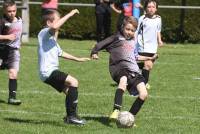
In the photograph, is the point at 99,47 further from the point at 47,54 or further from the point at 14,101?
the point at 14,101

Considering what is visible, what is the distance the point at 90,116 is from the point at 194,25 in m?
13.5

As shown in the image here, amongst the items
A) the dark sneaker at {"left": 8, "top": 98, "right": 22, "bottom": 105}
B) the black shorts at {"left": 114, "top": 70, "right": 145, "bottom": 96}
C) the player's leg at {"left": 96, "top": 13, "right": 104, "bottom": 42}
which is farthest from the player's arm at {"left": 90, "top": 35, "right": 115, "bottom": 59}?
the player's leg at {"left": 96, "top": 13, "right": 104, "bottom": 42}

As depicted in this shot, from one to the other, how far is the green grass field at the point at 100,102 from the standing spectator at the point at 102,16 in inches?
140

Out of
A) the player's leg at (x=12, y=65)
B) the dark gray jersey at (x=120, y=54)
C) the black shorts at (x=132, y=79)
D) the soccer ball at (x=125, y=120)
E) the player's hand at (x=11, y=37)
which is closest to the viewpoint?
the soccer ball at (x=125, y=120)

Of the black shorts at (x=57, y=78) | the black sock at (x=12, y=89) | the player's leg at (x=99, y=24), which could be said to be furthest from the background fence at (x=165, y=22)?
the black shorts at (x=57, y=78)

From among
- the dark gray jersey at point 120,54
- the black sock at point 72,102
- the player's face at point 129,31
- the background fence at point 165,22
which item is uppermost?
the player's face at point 129,31

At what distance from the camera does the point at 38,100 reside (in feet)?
35.9

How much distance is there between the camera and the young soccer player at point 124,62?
9055 millimetres

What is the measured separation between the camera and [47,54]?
352 inches

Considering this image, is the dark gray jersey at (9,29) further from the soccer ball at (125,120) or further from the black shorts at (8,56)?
the soccer ball at (125,120)

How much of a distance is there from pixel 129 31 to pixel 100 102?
75.4 inches

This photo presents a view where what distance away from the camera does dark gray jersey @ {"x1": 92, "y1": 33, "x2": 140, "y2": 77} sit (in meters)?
9.28

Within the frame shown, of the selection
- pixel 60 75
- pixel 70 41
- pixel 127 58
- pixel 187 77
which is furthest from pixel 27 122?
pixel 70 41

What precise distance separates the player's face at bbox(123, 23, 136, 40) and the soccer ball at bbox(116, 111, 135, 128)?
4.15 ft
